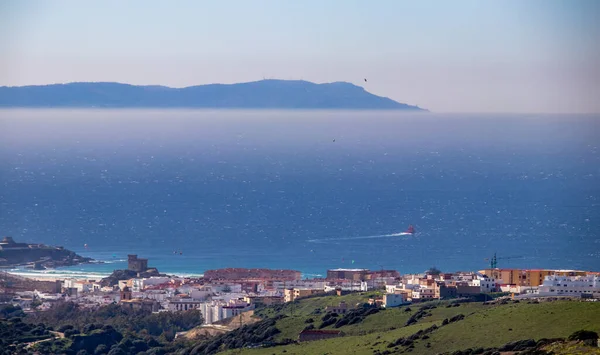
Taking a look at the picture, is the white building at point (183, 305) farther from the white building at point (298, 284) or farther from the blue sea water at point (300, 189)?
the blue sea water at point (300, 189)

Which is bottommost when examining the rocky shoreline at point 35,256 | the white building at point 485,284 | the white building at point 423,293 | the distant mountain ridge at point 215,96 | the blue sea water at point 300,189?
the white building at point 423,293

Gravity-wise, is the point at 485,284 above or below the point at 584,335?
above

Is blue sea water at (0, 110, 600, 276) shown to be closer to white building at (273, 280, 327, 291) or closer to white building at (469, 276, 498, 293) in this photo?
white building at (273, 280, 327, 291)

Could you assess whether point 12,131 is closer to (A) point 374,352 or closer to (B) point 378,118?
(B) point 378,118

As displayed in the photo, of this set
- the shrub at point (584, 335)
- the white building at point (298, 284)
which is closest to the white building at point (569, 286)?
the white building at point (298, 284)

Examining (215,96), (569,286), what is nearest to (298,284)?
(569,286)

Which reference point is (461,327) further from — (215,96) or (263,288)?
(215,96)

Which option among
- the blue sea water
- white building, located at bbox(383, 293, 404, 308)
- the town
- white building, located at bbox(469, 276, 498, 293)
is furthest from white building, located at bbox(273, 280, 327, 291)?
white building, located at bbox(383, 293, 404, 308)
